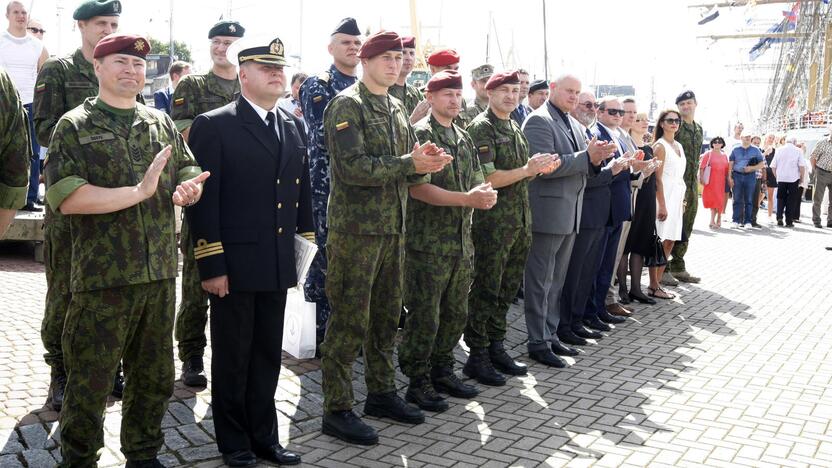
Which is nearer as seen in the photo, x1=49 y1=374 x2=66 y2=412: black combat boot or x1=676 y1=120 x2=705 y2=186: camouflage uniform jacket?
x1=49 y1=374 x2=66 y2=412: black combat boot

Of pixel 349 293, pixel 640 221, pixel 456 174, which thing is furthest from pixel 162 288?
pixel 640 221

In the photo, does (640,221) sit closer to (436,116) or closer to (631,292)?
(631,292)

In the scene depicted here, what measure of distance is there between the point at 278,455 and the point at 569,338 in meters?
3.71

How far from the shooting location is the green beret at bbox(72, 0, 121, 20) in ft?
15.8

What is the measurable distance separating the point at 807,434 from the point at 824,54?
160 ft

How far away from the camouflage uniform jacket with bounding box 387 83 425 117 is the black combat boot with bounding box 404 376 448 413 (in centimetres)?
212

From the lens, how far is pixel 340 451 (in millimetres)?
4770

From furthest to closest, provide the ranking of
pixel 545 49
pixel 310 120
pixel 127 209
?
pixel 545 49 → pixel 310 120 → pixel 127 209

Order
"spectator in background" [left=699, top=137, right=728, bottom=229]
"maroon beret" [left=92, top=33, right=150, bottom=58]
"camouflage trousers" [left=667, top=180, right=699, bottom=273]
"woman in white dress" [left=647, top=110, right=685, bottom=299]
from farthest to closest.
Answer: "spectator in background" [left=699, top=137, right=728, bottom=229]
"camouflage trousers" [left=667, top=180, right=699, bottom=273]
"woman in white dress" [left=647, top=110, right=685, bottom=299]
"maroon beret" [left=92, top=33, right=150, bottom=58]

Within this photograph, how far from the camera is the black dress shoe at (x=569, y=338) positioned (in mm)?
7594

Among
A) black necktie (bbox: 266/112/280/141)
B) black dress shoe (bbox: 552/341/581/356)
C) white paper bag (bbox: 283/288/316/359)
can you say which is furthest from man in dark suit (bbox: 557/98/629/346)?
black necktie (bbox: 266/112/280/141)

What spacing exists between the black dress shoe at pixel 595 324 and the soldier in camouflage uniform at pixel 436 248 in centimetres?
281

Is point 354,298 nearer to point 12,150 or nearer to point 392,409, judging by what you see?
point 392,409

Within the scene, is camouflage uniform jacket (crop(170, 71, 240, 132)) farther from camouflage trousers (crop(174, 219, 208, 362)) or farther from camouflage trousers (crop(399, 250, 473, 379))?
camouflage trousers (crop(399, 250, 473, 379))
